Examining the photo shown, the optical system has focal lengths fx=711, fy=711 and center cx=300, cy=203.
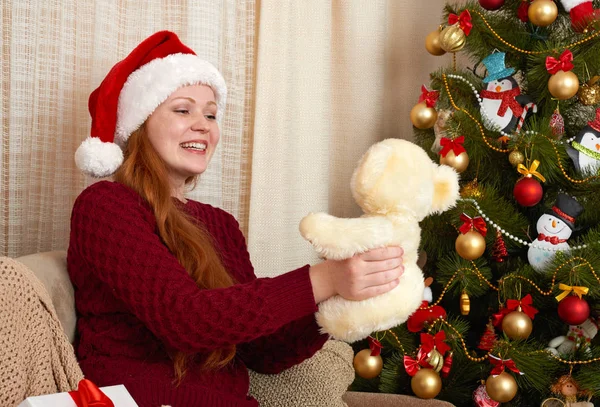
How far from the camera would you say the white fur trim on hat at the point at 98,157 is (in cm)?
143

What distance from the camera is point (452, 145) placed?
1828 mm

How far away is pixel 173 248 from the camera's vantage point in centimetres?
133

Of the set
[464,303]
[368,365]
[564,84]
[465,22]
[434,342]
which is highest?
[465,22]

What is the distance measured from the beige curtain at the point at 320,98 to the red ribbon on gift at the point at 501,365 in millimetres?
647

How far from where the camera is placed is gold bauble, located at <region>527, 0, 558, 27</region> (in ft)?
5.77

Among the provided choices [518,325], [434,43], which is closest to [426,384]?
[518,325]

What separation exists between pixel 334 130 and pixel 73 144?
887mm

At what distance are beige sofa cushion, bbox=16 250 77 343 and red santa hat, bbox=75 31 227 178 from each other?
211mm

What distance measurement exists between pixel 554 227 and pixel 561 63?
15.7 inches

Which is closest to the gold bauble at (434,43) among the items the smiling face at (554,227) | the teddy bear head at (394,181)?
the smiling face at (554,227)

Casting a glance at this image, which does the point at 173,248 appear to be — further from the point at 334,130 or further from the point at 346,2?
the point at 346,2

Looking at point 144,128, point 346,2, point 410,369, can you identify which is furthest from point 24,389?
point 346,2

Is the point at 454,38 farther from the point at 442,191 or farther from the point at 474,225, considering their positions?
the point at 442,191

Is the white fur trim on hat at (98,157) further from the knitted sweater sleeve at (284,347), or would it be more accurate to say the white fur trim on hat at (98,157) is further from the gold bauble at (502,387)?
the gold bauble at (502,387)
